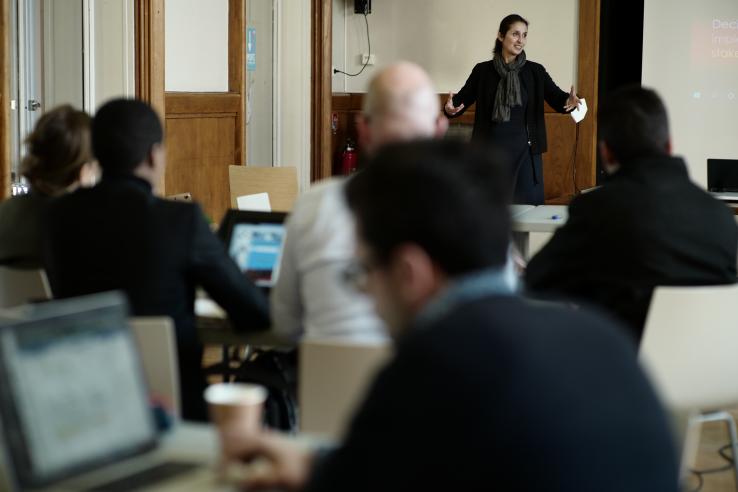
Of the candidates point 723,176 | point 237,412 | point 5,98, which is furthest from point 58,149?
point 723,176

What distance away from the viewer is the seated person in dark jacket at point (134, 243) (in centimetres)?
293

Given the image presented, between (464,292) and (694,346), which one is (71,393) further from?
(694,346)

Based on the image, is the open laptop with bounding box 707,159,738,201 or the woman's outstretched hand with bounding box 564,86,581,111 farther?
the woman's outstretched hand with bounding box 564,86,581,111

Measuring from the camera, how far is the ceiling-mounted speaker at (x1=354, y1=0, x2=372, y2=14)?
10.9 metres

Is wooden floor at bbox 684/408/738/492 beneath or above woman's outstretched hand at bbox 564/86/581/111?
beneath

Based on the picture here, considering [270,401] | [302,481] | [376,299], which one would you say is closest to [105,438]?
[302,481]

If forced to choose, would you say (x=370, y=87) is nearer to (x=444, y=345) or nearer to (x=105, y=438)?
(x=105, y=438)

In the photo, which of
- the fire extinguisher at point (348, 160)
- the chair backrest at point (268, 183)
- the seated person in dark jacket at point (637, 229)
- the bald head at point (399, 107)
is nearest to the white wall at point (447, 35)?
the fire extinguisher at point (348, 160)

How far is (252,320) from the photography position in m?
3.13

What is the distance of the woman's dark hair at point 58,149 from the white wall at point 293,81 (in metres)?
6.35

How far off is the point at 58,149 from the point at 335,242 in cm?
115

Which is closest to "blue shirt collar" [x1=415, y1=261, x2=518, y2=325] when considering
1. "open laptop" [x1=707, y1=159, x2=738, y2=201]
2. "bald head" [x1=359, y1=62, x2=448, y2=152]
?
"bald head" [x1=359, y1=62, x2=448, y2=152]

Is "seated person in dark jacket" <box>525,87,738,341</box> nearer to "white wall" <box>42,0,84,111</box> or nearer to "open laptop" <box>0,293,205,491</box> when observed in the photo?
"open laptop" <box>0,293,205,491</box>

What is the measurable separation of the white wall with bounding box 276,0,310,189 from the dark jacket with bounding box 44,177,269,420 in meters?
6.93
